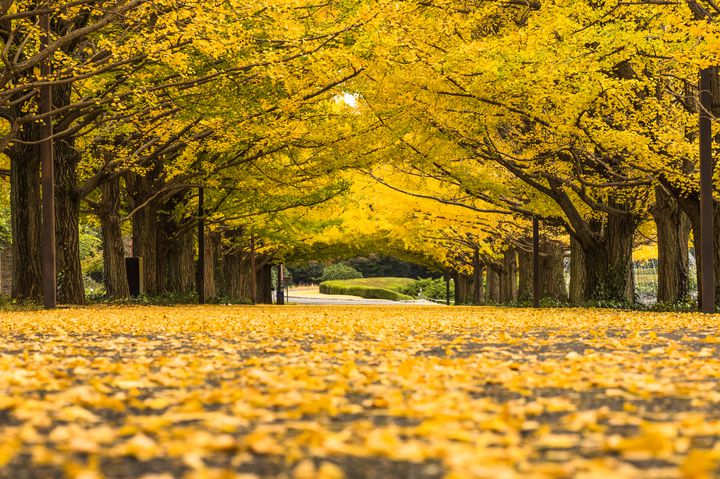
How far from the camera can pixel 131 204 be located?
25.8m

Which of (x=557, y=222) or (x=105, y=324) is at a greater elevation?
(x=557, y=222)

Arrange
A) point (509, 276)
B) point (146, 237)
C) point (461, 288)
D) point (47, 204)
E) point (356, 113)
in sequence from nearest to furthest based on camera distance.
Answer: point (47, 204)
point (356, 113)
point (146, 237)
point (509, 276)
point (461, 288)

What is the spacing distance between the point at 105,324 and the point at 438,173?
1409 centimetres

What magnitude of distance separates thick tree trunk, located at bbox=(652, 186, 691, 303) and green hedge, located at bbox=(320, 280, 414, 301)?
4810 cm

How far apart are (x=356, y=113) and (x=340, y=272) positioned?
6291 cm

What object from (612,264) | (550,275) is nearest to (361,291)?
(550,275)

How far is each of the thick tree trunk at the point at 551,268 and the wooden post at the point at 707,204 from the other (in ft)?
45.5

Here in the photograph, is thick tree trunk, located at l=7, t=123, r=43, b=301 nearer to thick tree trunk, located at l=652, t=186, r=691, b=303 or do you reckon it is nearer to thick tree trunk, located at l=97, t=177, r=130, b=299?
thick tree trunk, located at l=97, t=177, r=130, b=299

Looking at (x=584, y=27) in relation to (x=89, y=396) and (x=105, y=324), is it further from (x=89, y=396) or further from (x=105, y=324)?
(x=89, y=396)

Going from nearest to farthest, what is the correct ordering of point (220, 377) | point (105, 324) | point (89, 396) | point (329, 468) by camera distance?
point (329, 468), point (89, 396), point (220, 377), point (105, 324)

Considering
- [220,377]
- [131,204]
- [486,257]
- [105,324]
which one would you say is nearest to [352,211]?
[486,257]

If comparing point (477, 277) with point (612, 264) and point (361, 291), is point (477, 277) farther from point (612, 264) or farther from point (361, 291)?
point (361, 291)

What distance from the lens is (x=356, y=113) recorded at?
2284 centimetres

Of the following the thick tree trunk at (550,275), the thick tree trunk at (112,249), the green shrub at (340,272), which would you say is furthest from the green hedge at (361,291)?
the thick tree trunk at (112,249)
